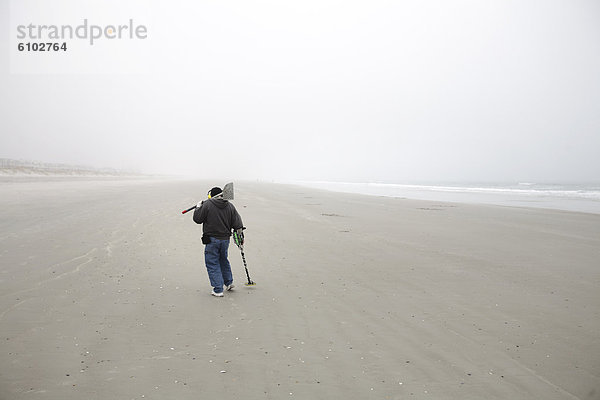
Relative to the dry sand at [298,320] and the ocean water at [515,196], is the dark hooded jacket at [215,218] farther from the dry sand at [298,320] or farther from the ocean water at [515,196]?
the ocean water at [515,196]

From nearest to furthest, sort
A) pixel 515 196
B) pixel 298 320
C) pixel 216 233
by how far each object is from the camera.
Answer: pixel 298 320 → pixel 216 233 → pixel 515 196

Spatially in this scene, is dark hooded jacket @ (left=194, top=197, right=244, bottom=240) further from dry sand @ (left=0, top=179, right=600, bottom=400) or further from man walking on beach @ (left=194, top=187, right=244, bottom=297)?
dry sand @ (left=0, top=179, right=600, bottom=400)

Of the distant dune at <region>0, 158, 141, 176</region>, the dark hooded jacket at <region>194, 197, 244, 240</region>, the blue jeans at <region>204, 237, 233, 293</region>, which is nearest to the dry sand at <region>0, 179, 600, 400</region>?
the blue jeans at <region>204, 237, 233, 293</region>

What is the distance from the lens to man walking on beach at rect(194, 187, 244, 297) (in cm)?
635

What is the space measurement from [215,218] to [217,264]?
2.96ft

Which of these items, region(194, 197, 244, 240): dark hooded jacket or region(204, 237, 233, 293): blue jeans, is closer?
region(204, 237, 233, 293): blue jeans

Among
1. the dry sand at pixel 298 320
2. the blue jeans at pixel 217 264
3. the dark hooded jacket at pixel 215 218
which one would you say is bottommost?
the dry sand at pixel 298 320

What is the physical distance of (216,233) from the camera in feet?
21.1

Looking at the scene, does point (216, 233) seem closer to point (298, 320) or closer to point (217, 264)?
point (217, 264)

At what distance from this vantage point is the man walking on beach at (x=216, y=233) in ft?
20.8

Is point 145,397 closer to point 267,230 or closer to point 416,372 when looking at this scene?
point 416,372

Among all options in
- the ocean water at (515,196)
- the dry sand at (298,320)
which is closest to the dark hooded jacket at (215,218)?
the dry sand at (298,320)

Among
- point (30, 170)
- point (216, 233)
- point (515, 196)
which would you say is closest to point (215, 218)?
point (216, 233)

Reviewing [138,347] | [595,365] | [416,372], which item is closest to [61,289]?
[138,347]
